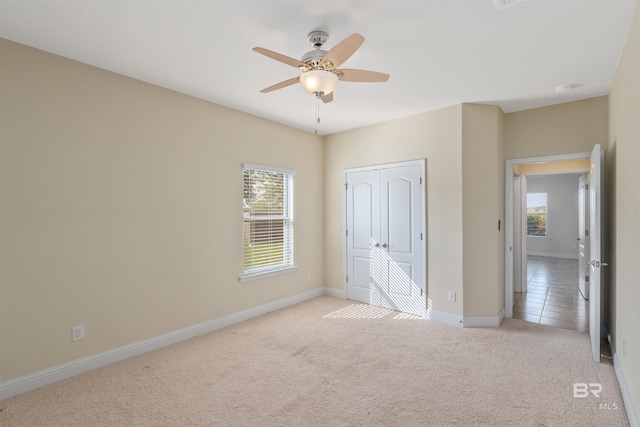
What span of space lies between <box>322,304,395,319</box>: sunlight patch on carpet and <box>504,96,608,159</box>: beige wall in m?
2.74

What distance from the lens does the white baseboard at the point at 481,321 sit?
12.3 feet

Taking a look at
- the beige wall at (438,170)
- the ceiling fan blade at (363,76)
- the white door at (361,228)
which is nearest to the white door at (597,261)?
the beige wall at (438,170)

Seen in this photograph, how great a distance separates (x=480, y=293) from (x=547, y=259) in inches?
263

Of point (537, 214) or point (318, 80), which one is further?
point (537, 214)

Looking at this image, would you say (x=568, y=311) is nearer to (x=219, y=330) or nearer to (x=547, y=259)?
(x=219, y=330)

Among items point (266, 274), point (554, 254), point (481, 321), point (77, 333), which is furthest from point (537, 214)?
point (77, 333)

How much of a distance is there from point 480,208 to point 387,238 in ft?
4.30

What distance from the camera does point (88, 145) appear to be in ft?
9.03

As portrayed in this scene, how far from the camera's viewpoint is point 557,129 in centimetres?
378

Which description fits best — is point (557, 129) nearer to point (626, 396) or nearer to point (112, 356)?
point (626, 396)

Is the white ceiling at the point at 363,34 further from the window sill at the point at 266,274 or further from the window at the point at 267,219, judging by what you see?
the window sill at the point at 266,274

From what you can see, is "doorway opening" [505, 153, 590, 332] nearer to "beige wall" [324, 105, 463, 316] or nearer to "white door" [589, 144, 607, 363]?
"beige wall" [324, 105, 463, 316]

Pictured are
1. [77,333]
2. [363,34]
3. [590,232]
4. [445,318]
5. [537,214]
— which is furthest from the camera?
[537,214]

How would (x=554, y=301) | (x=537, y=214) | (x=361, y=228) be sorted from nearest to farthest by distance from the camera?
(x=554, y=301) → (x=361, y=228) → (x=537, y=214)
